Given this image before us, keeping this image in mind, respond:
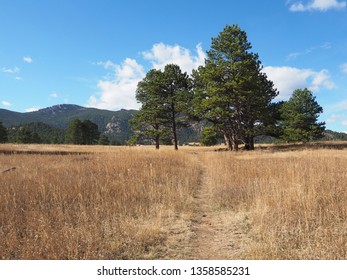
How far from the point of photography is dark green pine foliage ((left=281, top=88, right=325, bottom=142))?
124 feet

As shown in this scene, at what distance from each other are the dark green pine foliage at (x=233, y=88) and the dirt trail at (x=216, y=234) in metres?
21.0

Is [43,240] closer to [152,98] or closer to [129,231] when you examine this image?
[129,231]

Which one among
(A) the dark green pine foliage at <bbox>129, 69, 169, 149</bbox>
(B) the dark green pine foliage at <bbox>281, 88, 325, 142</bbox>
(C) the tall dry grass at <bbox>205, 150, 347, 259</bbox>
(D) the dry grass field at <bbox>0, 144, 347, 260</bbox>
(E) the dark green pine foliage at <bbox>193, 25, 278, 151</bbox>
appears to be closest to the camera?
(C) the tall dry grass at <bbox>205, 150, 347, 259</bbox>

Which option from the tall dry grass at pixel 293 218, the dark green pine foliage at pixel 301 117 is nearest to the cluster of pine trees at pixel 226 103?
the dark green pine foliage at pixel 301 117

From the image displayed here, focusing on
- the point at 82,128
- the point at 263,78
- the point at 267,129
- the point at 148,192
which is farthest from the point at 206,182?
the point at 82,128

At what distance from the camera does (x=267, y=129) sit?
29672mm

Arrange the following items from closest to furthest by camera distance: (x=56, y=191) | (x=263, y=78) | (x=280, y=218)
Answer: (x=280, y=218) → (x=56, y=191) → (x=263, y=78)

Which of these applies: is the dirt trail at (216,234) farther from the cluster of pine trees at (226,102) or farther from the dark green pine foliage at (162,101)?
the dark green pine foliage at (162,101)

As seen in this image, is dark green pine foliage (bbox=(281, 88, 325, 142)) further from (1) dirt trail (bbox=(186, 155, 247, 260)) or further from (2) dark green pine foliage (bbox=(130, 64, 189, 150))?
(1) dirt trail (bbox=(186, 155, 247, 260))

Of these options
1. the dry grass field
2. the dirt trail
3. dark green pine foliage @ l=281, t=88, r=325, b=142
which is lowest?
the dirt trail

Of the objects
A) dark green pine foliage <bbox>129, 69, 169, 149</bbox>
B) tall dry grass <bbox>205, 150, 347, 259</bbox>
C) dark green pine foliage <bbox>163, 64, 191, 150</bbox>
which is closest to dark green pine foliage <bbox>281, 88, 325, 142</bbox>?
dark green pine foliage <bbox>163, 64, 191, 150</bbox>

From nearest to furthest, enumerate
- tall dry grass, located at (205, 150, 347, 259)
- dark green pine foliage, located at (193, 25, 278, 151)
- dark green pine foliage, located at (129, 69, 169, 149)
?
tall dry grass, located at (205, 150, 347, 259), dark green pine foliage, located at (193, 25, 278, 151), dark green pine foliage, located at (129, 69, 169, 149)

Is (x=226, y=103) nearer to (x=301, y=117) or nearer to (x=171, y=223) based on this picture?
(x=301, y=117)

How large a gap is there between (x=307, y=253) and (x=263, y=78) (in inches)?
1214
